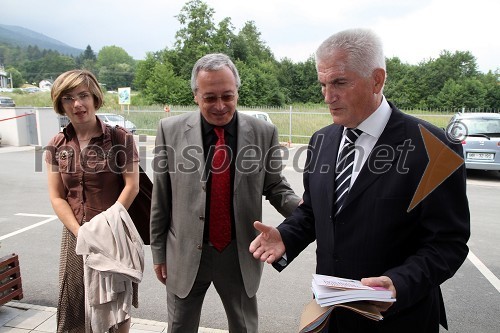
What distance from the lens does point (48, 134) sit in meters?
17.0

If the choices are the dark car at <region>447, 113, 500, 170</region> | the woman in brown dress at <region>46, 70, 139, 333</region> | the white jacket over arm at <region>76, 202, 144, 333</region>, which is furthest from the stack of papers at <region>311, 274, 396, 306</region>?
the dark car at <region>447, 113, 500, 170</region>

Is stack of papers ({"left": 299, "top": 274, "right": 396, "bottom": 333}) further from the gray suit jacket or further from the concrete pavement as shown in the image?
the concrete pavement

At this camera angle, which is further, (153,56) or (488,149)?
(153,56)

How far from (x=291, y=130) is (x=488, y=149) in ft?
30.8

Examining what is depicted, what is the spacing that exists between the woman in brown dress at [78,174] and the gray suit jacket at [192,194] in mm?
404

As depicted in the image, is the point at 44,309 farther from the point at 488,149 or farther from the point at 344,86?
the point at 488,149

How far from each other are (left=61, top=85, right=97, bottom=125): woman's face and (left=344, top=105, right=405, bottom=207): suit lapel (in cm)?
179

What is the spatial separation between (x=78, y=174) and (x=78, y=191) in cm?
12

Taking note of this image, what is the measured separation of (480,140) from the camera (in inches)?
388

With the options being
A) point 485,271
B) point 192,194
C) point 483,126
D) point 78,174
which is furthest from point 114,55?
point 192,194

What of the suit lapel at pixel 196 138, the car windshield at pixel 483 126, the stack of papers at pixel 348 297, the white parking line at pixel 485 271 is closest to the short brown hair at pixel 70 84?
the suit lapel at pixel 196 138

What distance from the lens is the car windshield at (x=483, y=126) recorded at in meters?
10.1

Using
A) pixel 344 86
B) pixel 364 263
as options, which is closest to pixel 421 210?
pixel 364 263

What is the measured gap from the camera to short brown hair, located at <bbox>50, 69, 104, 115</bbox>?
2.37 meters
